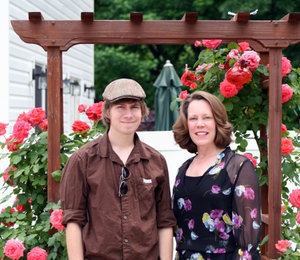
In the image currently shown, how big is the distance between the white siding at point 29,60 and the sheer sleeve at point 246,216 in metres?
4.58

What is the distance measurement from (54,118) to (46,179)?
22.2 inches

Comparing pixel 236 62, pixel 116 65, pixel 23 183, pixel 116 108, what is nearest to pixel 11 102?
pixel 23 183

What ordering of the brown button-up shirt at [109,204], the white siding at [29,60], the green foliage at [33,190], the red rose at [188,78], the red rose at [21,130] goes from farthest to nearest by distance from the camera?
the white siding at [29,60], the red rose at [188,78], the red rose at [21,130], the green foliage at [33,190], the brown button-up shirt at [109,204]

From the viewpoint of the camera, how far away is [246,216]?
2338 mm

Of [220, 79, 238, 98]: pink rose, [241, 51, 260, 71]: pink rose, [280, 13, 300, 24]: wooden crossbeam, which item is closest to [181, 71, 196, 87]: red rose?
[220, 79, 238, 98]: pink rose

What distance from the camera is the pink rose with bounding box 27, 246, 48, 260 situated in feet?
10.4

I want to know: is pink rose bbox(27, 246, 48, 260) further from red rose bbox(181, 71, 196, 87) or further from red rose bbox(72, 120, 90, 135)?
red rose bbox(181, 71, 196, 87)

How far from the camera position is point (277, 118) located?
3248mm

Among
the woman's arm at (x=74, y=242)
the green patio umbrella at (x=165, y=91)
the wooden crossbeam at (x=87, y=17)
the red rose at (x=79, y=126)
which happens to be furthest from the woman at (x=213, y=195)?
the green patio umbrella at (x=165, y=91)

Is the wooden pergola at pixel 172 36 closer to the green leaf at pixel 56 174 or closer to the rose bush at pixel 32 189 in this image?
the green leaf at pixel 56 174

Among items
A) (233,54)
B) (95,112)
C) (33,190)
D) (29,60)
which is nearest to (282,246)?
(233,54)

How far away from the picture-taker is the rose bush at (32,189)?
329 cm

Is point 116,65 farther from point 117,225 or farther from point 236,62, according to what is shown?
point 117,225

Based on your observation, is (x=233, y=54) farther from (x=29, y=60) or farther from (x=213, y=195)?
(x=29, y=60)
